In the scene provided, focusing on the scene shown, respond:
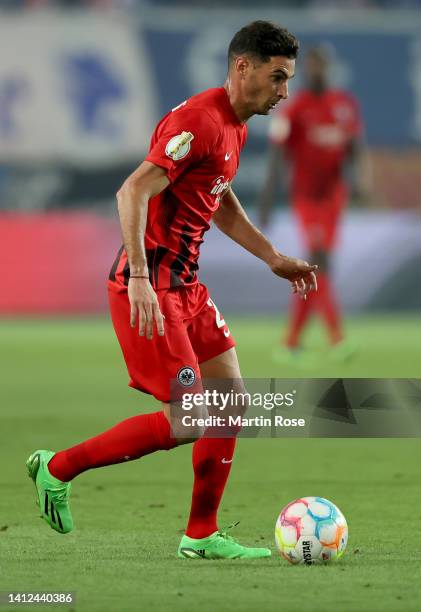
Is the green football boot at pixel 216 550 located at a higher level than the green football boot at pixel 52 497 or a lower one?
lower

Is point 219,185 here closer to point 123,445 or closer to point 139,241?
point 139,241

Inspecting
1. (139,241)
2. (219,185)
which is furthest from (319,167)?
(139,241)

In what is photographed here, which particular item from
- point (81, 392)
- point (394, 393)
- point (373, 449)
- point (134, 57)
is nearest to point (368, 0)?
point (134, 57)

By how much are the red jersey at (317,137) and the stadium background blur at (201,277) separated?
1613mm

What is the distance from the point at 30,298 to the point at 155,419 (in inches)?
533

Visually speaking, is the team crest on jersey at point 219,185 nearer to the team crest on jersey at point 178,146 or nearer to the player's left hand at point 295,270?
the team crest on jersey at point 178,146

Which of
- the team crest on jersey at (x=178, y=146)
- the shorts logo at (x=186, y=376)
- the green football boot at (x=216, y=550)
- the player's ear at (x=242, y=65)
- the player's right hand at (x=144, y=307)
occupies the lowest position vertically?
the green football boot at (x=216, y=550)

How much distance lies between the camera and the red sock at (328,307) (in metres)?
13.0

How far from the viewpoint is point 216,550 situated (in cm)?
504

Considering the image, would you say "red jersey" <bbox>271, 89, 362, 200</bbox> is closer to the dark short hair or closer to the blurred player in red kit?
the blurred player in red kit

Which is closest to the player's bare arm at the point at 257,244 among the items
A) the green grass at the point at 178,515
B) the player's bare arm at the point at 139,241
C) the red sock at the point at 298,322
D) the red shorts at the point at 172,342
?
the red shorts at the point at 172,342

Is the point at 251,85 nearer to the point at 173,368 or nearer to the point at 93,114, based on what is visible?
the point at 173,368

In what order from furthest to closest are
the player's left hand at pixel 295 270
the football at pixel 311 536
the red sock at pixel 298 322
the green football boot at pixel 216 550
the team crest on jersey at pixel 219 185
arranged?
1. the red sock at pixel 298 322
2. the player's left hand at pixel 295 270
3. the team crest on jersey at pixel 219 185
4. the green football boot at pixel 216 550
5. the football at pixel 311 536

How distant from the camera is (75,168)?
21328 millimetres
